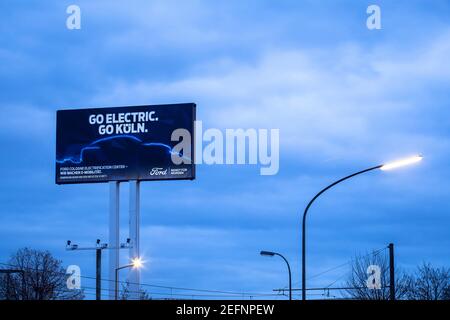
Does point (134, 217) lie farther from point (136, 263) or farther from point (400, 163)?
point (400, 163)

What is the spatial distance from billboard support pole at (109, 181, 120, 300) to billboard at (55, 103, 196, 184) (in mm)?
1103

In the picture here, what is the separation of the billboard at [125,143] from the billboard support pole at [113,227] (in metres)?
1.10

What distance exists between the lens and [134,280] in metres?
77.9

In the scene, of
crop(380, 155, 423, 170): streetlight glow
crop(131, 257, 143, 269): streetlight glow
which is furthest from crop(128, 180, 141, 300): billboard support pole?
crop(380, 155, 423, 170): streetlight glow

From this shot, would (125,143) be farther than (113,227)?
No

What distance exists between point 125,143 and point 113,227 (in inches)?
309

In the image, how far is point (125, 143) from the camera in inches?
3147

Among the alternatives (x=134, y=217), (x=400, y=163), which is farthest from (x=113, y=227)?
(x=400, y=163)

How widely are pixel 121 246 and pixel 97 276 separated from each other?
51.1 feet

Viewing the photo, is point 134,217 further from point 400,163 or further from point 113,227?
point 400,163

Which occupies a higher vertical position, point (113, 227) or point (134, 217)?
point (134, 217)

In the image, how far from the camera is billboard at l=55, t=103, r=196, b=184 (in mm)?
76625
